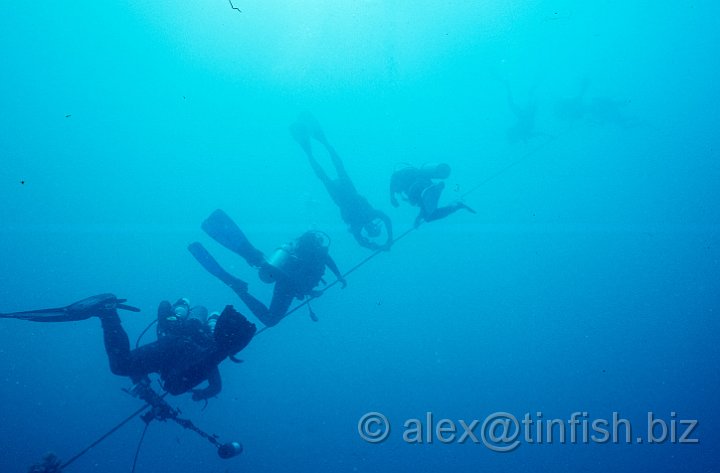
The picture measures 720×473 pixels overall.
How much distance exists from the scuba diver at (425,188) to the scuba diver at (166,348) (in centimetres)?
288

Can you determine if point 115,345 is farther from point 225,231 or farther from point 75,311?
point 225,231

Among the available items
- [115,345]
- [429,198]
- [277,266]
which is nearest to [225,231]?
[277,266]

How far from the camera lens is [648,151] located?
5028 centimetres

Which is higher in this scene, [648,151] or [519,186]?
[648,151]

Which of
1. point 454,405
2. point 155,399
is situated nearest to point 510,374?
point 454,405

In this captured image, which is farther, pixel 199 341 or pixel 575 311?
pixel 575 311

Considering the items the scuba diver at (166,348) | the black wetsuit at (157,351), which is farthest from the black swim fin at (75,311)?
the black wetsuit at (157,351)

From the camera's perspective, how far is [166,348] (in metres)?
4.15

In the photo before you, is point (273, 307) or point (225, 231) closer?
point (225, 231)

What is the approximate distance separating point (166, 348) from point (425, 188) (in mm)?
3739

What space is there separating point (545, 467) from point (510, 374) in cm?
1127

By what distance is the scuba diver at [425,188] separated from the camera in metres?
5.23

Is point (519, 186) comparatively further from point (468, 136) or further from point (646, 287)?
point (646, 287)

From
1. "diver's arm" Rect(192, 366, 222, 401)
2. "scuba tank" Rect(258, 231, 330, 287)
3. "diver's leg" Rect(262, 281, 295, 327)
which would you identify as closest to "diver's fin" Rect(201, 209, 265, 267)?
"scuba tank" Rect(258, 231, 330, 287)
